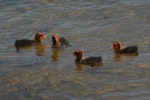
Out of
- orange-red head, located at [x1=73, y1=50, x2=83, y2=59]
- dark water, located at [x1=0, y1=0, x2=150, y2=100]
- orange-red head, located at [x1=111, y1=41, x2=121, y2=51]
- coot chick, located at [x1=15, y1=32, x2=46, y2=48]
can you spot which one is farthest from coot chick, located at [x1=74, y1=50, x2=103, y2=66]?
coot chick, located at [x1=15, y1=32, x2=46, y2=48]

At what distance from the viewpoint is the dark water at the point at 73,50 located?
34.3 feet

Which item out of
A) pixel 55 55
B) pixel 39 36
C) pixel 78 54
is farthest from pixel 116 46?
pixel 39 36

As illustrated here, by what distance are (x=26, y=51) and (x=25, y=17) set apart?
326cm

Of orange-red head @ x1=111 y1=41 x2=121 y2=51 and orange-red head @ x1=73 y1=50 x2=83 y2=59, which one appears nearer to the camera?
orange-red head @ x1=73 y1=50 x2=83 y2=59

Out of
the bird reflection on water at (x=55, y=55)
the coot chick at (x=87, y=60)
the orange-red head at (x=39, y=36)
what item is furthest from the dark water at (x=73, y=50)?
the orange-red head at (x=39, y=36)

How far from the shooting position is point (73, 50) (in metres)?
13.6

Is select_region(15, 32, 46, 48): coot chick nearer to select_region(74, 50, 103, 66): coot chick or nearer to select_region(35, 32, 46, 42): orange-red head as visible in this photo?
select_region(35, 32, 46, 42): orange-red head

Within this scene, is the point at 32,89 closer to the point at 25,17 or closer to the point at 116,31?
the point at 116,31

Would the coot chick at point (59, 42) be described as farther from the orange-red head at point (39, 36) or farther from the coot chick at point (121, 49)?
the coot chick at point (121, 49)

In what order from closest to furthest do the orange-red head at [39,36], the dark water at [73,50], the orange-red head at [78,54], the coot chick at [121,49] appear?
1. the dark water at [73,50]
2. the orange-red head at [78,54]
3. the coot chick at [121,49]
4. the orange-red head at [39,36]

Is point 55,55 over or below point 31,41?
below

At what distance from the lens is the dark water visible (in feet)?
34.3

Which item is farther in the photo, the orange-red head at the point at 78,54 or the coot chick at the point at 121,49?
the coot chick at the point at 121,49

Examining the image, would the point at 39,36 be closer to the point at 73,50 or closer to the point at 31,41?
the point at 31,41
